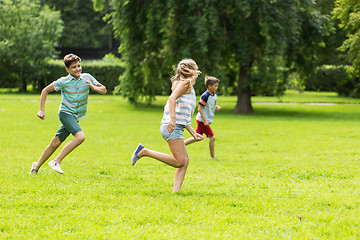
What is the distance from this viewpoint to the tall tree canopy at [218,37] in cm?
2103

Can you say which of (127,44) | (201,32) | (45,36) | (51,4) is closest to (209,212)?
(201,32)

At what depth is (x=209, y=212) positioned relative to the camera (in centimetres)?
503

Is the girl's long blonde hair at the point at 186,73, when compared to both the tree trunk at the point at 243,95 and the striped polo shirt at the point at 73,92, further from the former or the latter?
the tree trunk at the point at 243,95

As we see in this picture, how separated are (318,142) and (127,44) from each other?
1338cm

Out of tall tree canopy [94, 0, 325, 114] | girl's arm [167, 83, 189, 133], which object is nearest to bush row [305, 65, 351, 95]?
tall tree canopy [94, 0, 325, 114]

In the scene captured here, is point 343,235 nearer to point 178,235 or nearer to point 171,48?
point 178,235

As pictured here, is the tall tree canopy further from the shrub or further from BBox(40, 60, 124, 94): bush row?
the shrub

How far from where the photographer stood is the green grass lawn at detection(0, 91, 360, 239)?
443 centimetres

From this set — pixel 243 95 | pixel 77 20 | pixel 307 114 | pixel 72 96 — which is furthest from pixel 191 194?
pixel 77 20

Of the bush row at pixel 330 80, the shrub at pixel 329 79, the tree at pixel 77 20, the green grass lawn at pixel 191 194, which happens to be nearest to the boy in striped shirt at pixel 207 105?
the green grass lawn at pixel 191 194

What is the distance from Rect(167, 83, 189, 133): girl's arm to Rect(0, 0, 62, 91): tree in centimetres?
3248

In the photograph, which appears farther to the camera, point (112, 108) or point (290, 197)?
point (112, 108)

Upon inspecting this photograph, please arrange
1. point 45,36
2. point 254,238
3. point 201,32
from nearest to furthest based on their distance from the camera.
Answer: point 254,238
point 201,32
point 45,36

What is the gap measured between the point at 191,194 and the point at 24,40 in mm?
34213
